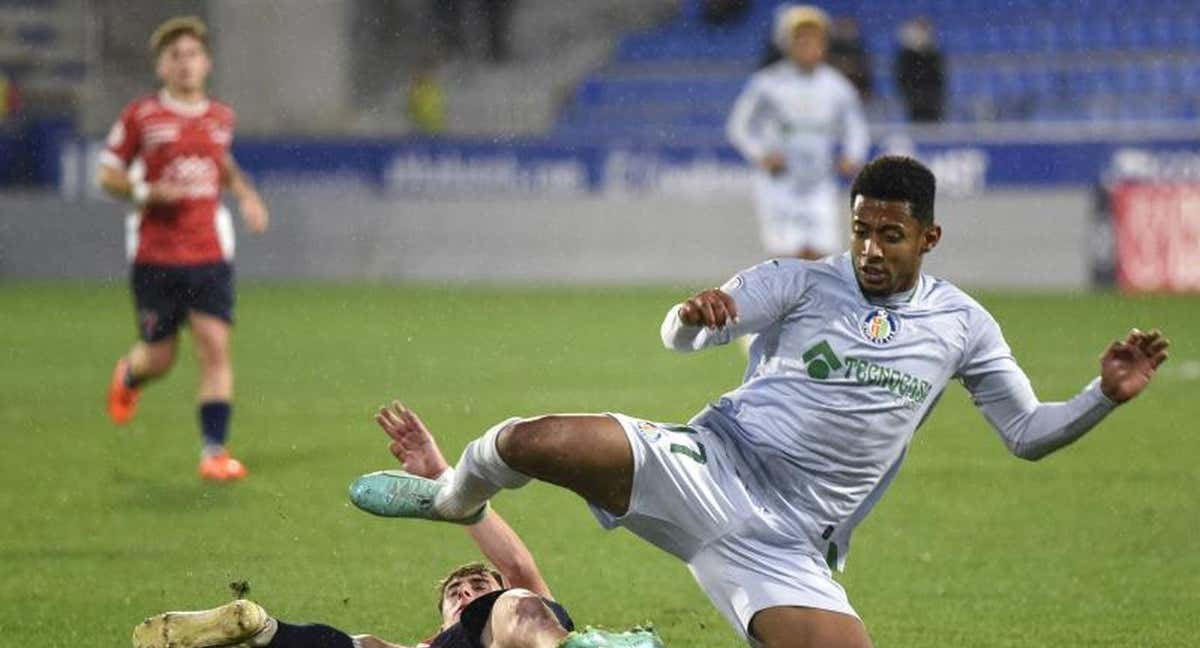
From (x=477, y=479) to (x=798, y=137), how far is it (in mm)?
10819

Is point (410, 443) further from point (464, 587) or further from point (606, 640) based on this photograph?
point (606, 640)

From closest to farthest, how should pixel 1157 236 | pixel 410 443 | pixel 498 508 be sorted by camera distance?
pixel 410 443, pixel 498 508, pixel 1157 236

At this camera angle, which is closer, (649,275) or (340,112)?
(649,275)

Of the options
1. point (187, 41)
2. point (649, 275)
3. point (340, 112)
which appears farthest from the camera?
point (340, 112)

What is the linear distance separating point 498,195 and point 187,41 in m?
13.0

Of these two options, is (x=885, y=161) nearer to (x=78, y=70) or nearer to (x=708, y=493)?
(x=708, y=493)

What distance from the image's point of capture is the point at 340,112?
27.1 meters

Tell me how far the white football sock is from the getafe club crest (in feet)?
3.22

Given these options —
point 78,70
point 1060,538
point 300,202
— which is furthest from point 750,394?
point 78,70

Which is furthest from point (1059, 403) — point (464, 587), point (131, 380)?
point (131, 380)

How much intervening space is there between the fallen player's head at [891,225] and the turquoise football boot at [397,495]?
4.18 ft

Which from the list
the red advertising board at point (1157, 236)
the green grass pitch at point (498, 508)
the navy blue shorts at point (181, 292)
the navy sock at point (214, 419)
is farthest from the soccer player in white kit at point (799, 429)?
the red advertising board at point (1157, 236)

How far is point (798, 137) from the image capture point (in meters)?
16.2

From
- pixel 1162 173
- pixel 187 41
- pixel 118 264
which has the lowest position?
pixel 118 264
